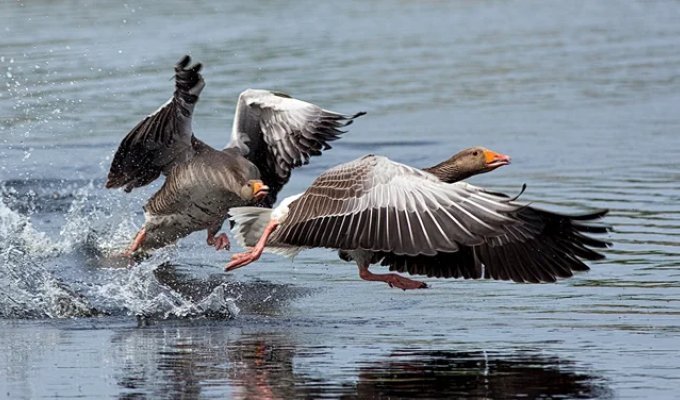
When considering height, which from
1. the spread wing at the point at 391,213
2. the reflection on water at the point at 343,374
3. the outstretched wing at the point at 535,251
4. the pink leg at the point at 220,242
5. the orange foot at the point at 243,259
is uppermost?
the spread wing at the point at 391,213

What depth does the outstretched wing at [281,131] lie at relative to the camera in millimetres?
11453

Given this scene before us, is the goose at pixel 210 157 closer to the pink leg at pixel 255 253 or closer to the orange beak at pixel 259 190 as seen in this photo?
the orange beak at pixel 259 190

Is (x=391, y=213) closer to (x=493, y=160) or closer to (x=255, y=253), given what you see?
Answer: (x=255, y=253)

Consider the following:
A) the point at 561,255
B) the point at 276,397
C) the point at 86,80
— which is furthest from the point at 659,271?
the point at 86,80

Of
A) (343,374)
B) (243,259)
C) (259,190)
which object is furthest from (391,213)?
(259,190)

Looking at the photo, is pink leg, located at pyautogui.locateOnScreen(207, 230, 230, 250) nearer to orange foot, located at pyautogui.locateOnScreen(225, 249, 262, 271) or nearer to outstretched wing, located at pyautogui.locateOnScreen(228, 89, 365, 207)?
outstretched wing, located at pyautogui.locateOnScreen(228, 89, 365, 207)

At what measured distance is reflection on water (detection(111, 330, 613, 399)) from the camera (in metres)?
7.18

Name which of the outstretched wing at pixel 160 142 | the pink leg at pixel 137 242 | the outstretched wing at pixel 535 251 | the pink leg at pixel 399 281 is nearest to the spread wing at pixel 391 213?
the outstretched wing at pixel 535 251

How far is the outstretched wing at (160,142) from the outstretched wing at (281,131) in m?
0.46

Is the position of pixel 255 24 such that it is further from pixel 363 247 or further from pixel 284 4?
pixel 363 247

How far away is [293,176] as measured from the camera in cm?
1527

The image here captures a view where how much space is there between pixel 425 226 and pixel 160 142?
12.4 feet

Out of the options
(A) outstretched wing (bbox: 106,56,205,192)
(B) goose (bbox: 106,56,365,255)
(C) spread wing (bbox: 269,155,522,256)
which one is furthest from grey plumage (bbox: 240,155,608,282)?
(A) outstretched wing (bbox: 106,56,205,192)

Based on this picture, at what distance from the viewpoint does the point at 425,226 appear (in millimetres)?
8406
